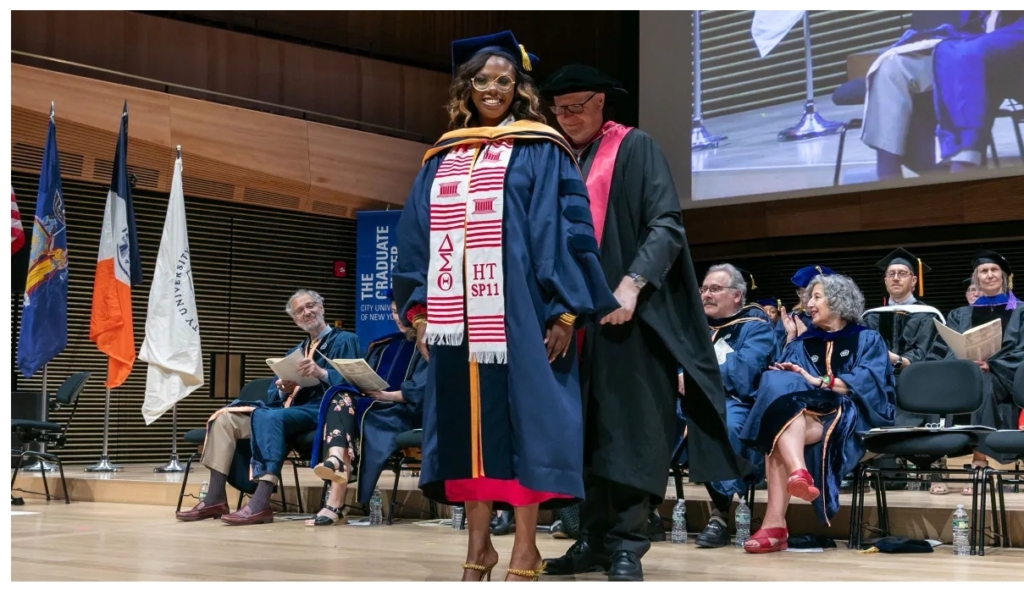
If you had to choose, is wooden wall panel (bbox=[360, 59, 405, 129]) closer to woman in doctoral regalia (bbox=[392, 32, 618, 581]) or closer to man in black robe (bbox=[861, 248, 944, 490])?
man in black robe (bbox=[861, 248, 944, 490])

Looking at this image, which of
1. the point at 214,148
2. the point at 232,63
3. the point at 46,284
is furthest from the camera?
the point at 232,63

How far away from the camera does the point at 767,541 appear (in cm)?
401

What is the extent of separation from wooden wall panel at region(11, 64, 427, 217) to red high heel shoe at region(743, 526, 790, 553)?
20.5 feet

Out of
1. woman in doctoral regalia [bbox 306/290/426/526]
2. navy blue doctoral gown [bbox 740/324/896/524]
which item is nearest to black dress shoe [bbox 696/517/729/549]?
navy blue doctoral gown [bbox 740/324/896/524]

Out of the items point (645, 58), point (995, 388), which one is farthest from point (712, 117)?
point (995, 388)

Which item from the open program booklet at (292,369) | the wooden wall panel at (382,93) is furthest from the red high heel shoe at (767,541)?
the wooden wall panel at (382,93)

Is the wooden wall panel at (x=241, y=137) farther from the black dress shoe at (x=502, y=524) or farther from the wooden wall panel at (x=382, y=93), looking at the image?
the black dress shoe at (x=502, y=524)

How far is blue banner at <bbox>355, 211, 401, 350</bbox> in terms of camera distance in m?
10.1

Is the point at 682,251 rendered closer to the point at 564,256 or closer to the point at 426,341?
the point at 564,256

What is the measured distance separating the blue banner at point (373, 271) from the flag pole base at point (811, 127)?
343cm

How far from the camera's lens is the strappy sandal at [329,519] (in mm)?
5281

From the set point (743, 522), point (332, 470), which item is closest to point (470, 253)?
point (743, 522)

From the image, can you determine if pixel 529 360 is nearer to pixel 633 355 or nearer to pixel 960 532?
pixel 633 355

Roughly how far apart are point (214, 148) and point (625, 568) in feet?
23.3
